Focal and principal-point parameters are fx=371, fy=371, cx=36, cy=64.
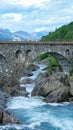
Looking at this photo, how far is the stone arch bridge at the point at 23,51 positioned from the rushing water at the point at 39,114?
44.3 ft

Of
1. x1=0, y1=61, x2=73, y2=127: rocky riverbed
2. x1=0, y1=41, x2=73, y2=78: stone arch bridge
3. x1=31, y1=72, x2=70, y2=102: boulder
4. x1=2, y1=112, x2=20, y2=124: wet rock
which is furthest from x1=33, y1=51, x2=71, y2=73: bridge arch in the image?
x1=2, y1=112, x2=20, y2=124: wet rock

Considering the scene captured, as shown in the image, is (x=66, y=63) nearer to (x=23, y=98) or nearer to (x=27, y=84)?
(x=27, y=84)

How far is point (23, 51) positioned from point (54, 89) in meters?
16.7

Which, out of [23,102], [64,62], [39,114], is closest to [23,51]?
[64,62]

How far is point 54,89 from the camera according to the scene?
57688mm

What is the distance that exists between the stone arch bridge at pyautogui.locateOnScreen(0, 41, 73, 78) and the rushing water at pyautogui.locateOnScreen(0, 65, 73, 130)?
1351cm

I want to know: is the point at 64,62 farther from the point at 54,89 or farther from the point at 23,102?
the point at 23,102

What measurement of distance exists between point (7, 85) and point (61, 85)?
1141 cm

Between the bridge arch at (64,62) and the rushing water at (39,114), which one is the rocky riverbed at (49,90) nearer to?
the rushing water at (39,114)

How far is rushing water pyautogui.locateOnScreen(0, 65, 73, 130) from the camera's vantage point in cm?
4203

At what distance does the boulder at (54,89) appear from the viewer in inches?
2188

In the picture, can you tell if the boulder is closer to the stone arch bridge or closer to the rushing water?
the rushing water

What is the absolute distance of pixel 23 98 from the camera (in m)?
59.9

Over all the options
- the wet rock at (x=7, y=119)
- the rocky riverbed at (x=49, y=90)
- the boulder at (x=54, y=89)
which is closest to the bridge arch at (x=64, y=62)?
the rocky riverbed at (x=49, y=90)
